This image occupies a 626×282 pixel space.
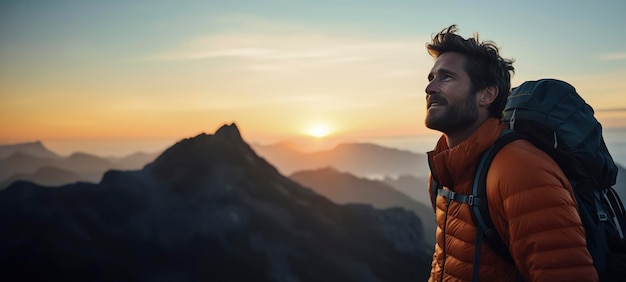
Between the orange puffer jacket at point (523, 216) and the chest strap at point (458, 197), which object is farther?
the chest strap at point (458, 197)

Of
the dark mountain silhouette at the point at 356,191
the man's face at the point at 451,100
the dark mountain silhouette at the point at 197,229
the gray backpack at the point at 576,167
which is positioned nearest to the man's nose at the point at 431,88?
the man's face at the point at 451,100

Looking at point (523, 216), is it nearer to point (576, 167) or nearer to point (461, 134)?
point (576, 167)

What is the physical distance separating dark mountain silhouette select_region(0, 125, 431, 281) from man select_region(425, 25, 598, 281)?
23.4 m

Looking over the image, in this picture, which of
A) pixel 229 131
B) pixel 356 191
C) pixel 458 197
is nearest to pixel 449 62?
pixel 458 197

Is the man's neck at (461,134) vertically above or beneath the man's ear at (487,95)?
beneath

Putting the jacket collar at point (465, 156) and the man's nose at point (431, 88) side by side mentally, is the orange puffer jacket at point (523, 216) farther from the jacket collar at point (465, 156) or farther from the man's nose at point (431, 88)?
the man's nose at point (431, 88)

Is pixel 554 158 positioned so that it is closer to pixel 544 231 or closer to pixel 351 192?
pixel 544 231

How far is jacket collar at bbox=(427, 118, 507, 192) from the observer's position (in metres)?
4.00

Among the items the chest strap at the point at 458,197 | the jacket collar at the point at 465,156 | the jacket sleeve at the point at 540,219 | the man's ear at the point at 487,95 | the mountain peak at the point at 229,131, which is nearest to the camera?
the jacket sleeve at the point at 540,219

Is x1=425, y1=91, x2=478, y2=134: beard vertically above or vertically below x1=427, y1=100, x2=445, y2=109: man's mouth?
below

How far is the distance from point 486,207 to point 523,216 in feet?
1.26

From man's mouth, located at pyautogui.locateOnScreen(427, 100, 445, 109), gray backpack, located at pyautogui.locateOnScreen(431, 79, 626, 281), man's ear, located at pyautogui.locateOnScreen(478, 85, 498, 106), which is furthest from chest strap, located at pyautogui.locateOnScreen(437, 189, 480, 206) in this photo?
man's ear, located at pyautogui.locateOnScreen(478, 85, 498, 106)

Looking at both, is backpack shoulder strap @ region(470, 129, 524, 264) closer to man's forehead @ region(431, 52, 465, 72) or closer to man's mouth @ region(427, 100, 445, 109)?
man's mouth @ region(427, 100, 445, 109)

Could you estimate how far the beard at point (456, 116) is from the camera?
4.38m
